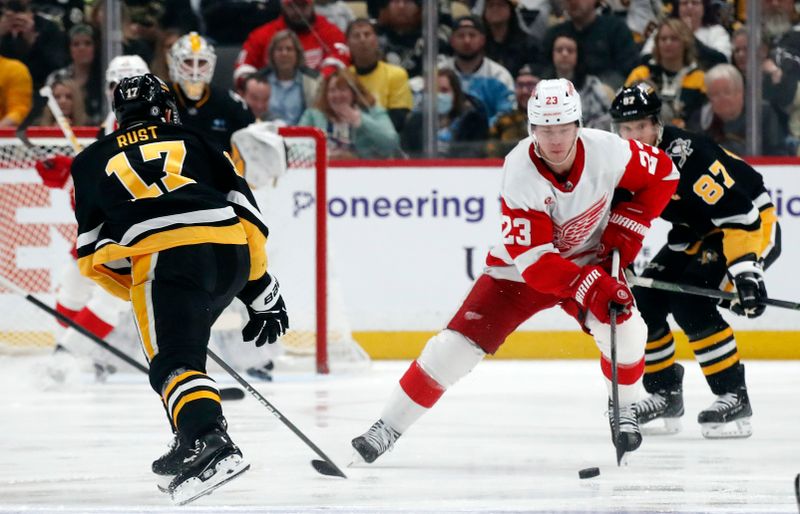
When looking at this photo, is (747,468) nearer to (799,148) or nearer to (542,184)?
(542,184)

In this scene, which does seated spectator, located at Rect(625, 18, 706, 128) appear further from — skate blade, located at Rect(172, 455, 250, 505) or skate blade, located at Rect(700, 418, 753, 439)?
skate blade, located at Rect(172, 455, 250, 505)

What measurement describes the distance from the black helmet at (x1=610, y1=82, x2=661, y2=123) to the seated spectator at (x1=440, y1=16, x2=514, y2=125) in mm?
2462

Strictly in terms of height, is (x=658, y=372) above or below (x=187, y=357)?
below

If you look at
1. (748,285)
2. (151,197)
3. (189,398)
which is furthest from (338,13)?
(189,398)

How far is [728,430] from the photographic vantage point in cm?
444

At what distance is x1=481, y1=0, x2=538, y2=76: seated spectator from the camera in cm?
669

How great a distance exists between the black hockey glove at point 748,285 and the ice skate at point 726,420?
1.01 feet

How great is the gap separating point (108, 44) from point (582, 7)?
2.09 meters

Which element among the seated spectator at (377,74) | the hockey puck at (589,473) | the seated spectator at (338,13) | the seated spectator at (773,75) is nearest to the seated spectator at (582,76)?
the seated spectator at (773,75)

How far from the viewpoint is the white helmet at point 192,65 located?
224 inches

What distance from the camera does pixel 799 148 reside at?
6641 mm

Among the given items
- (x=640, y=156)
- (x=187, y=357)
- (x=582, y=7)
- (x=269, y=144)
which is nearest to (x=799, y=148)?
(x=582, y=7)

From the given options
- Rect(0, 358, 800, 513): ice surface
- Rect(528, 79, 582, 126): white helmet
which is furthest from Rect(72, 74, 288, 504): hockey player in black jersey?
Rect(528, 79, 582, 126): white helmet

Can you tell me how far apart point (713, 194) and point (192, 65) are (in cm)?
225
